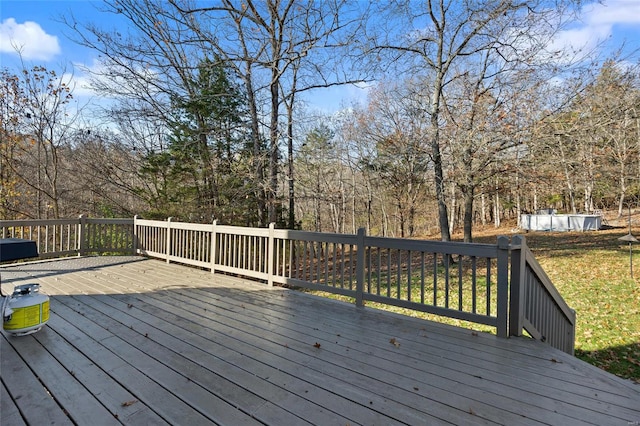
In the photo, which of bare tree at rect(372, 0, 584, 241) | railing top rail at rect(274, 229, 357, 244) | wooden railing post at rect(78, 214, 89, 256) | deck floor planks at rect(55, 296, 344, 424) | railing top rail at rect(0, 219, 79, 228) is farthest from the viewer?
bare tree at rect(372, 0, 584, 241)

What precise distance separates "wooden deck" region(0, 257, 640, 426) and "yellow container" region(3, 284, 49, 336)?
95 millimetres

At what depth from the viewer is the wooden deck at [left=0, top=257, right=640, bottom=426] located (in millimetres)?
1671

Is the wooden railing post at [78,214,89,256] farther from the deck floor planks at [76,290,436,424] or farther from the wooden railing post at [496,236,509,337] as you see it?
the wooden railing post at [496,236,509,337]

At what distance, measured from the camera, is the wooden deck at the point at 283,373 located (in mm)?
1671

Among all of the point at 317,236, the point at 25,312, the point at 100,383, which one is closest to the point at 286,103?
the point at 317,236

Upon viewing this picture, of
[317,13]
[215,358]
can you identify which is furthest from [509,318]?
[317,13]

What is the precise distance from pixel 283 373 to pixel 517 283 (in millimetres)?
2182

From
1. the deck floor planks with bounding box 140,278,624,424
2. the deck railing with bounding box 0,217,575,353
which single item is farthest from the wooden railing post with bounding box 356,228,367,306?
the deck floor planks with bounding box 140,278,624,424

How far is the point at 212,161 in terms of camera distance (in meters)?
8.52

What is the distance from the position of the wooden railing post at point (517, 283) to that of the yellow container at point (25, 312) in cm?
413

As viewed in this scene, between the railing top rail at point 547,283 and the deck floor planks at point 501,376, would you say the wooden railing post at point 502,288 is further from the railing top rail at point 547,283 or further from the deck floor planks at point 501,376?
the deck floor planks at point 501,376

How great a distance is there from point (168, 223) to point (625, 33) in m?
10.5

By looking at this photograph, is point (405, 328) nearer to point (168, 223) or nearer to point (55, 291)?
point (55, 291)

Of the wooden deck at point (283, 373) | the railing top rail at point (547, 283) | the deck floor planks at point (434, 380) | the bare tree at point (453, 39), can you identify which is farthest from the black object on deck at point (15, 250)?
the bare tree at point (453, 39)
